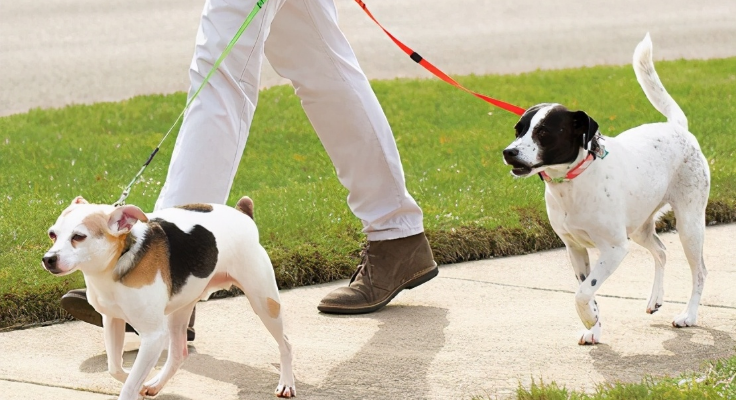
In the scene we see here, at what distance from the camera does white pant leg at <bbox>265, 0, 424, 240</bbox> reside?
5.08 m

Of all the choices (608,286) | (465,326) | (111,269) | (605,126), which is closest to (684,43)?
(605,126)

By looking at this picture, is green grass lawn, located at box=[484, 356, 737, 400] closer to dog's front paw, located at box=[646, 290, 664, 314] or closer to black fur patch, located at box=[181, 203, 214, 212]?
dog's front paw, located at box=[646, 290, 664, 314]

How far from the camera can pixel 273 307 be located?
156 inches

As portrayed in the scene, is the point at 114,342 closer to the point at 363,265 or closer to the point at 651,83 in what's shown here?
the point at 363,265

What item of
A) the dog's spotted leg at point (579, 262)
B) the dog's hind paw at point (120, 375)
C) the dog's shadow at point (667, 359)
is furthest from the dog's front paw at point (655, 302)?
→ the dog's hind paw at point (120, 375)

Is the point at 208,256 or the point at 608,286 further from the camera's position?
the point at 608,286

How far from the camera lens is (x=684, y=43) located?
13016mm

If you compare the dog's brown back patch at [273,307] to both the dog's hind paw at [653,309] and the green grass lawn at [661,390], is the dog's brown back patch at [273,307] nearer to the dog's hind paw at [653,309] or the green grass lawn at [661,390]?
the green grass lawn at [661,390]

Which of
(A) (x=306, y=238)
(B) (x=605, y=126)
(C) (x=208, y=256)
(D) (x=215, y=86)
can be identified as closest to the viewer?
(C) (x=208, y=256)

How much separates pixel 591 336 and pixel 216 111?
1856 mm

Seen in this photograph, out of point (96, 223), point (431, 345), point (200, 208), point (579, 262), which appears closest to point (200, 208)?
point (200, 208)

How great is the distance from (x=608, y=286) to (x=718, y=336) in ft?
3.09

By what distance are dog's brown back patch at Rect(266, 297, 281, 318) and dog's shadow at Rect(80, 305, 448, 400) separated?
1.07ft

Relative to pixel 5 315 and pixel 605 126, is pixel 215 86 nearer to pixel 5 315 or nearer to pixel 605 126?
pixel 5 315
